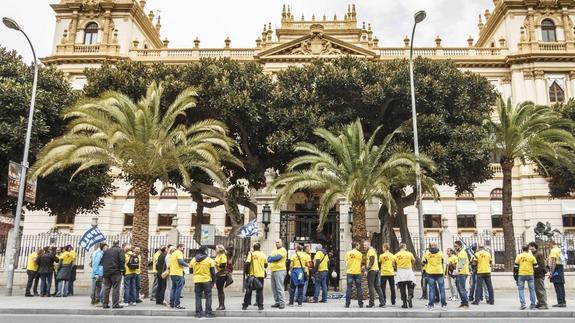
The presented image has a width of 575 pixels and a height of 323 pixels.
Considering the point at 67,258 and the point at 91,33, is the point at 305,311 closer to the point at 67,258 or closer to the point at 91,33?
the point at 67,258

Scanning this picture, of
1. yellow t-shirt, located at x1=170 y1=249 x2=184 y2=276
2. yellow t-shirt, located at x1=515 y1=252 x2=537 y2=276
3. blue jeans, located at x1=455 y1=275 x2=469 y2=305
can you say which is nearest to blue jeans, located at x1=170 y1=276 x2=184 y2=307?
yellow t-shirt, located at x1=170 y1=249 x2=184 y2=276

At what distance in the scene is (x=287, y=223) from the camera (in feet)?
62.5

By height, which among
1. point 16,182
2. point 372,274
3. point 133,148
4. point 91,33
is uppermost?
point 91,33

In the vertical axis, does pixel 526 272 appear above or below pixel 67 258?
below

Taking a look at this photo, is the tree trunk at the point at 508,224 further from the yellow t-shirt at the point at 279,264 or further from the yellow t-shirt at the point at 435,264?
the yellow t-shirt at the point at 279,264

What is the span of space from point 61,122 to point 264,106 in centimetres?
956

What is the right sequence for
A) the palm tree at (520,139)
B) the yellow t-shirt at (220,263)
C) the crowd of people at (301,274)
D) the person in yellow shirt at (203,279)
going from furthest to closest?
the palm tree at (520,139)
the yellow t-shirt at (220,263)
the crowd of people at (301,274)
the person in yellow shirt at (203,279)

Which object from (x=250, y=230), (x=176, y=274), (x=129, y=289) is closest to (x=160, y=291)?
(x=129, y=289)

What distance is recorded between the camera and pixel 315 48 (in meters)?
37.4

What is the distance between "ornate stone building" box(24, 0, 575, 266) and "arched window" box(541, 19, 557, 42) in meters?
0.08

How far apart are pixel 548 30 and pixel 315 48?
19.4 meters

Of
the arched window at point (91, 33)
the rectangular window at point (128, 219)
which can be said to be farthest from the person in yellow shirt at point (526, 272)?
the arched window at point (91, 33)

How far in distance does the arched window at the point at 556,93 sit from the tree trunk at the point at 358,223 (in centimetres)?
2742

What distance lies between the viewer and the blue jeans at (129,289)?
1399 cm
